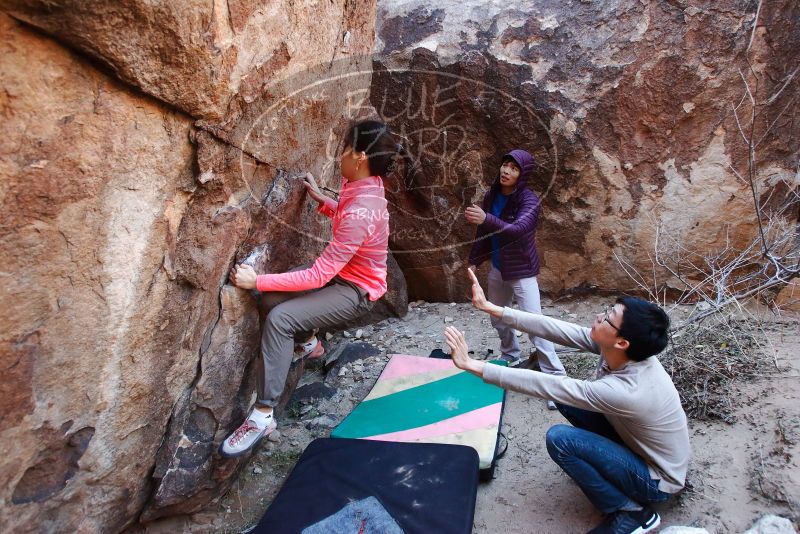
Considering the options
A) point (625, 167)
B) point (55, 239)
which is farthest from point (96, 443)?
point (625, 167)

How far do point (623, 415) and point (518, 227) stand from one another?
1.35m

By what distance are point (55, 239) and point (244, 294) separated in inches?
35.3

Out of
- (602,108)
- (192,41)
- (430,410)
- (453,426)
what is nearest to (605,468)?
(453,426)

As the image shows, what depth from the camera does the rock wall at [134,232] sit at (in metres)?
1.70

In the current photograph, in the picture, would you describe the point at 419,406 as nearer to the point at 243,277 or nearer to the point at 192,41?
the point at 243,277

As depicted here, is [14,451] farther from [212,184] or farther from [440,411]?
[440,411]

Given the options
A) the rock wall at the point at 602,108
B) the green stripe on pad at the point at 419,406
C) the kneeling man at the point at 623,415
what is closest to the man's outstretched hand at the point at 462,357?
the kneeling man at the point at 623,415

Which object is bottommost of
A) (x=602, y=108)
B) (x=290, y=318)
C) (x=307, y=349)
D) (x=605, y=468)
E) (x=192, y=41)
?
(x=307, y=349)

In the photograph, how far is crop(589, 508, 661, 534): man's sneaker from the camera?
7.04 feet

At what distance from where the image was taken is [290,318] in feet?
8.34

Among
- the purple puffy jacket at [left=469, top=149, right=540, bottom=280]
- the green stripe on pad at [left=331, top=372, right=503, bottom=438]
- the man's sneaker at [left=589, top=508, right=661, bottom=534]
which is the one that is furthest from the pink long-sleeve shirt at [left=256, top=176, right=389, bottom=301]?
the man's sneaker at [left=589, top=508, right=661, bottom=534]

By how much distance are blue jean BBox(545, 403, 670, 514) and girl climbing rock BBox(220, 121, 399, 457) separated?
108 centimetres

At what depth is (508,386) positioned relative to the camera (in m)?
2.09

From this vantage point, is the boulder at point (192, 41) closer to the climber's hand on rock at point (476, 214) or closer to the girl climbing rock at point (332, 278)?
the girl climbing rock at point (332, 278)
